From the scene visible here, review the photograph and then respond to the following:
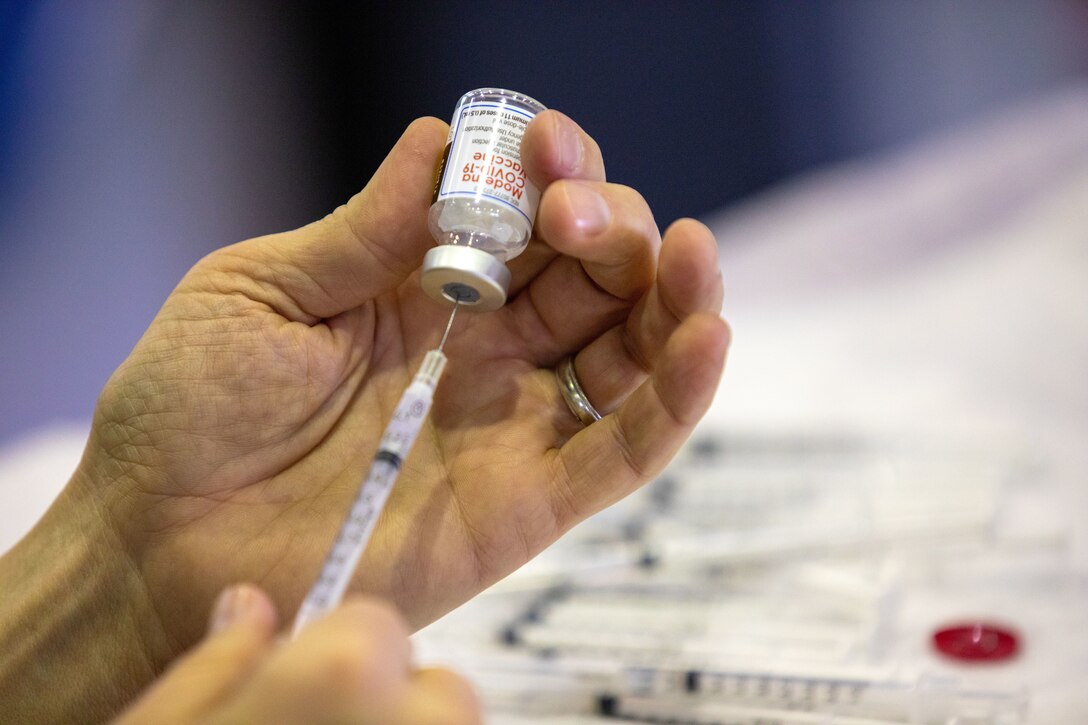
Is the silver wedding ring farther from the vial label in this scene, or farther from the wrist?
the wrist

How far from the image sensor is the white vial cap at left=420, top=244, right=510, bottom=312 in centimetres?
108

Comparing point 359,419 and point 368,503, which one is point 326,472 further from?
point 368,503

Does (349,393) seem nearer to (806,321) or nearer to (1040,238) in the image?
(806,321)

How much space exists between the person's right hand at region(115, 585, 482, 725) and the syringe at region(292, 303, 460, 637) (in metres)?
0.14

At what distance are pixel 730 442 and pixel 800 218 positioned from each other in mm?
2060

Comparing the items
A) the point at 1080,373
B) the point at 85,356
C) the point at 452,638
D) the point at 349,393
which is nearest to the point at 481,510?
the point at 349,393

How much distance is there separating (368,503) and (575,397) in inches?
15.0

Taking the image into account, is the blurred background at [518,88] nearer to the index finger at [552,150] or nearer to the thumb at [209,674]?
the index finger at [552,150]

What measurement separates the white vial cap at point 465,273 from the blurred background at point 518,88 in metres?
2.63

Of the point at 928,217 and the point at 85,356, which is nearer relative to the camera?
the point at 85,356

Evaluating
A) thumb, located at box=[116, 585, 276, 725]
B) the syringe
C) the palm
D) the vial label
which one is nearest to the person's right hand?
thumb, located at box=[116, 585, 276, 725]

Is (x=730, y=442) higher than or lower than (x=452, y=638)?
higher

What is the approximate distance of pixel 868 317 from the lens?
11.2 feet

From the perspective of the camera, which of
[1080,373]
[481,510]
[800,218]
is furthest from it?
[800,218]
